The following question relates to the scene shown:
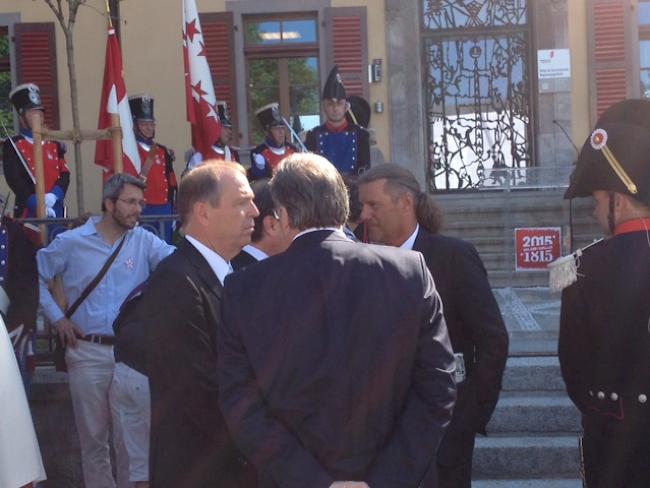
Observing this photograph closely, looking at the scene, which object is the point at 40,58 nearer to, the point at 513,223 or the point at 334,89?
the point at 334,89

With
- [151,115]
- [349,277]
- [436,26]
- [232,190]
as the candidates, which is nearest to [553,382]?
[232,190]

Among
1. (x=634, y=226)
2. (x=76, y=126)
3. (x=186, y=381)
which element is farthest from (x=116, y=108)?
(x=634, y=226)

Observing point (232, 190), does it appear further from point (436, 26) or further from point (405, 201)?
point (436, 26)

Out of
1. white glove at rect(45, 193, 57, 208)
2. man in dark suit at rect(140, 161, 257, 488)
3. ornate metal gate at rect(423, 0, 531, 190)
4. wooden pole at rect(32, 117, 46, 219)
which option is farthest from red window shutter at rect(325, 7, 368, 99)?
man in dark suit at rect(140, 161, 257, 488)

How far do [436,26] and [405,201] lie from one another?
981 centimetres

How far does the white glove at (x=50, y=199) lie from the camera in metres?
Answer: 9.14

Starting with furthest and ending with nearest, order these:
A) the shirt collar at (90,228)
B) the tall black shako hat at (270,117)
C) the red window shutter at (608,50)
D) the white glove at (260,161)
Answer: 1. the red window shutter at (608,50)
2. the tall black shako hat at (270,117)
3. the white glove at (260,161)
4. the shirt collar at (90,228)

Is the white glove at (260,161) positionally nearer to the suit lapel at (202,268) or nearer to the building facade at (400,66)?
the building facade at (400,66)

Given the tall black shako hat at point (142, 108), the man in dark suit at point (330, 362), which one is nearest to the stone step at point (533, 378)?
the man in dark suit at point (330, 362)

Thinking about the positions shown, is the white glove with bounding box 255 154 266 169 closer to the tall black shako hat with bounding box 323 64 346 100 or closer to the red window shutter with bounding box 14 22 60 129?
the tall black shako hat with bounding box 323 64 346 100

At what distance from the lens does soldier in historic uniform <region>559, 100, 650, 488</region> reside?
141 inches

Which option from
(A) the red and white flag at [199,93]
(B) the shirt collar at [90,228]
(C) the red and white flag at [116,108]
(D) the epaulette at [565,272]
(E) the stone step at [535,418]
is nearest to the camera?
(D) the epaulette at [565,272]

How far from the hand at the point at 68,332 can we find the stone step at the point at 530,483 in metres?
2.55

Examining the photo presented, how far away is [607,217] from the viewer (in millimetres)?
3746
